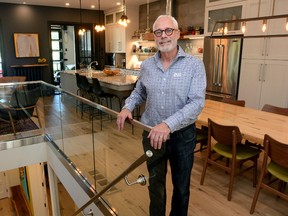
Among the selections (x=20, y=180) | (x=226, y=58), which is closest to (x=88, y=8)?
(x=226, y=58)

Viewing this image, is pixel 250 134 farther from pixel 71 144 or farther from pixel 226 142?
pixel 71 144

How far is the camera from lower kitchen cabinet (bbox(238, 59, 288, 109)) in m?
4.05

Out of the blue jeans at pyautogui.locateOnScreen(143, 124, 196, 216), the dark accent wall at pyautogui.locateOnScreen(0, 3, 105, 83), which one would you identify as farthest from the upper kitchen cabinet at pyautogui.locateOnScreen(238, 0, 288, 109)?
the dark accent wall at pyautogui.locateOnScreen(0, 3, 105, 83)

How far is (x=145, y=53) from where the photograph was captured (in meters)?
7.70

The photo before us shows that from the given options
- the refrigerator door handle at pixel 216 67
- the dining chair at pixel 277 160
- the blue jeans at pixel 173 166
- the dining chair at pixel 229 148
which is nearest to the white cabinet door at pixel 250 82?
the refrigerator door handle at pixel 216 67

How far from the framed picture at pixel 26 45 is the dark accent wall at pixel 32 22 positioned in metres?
0.12

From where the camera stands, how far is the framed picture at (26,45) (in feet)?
26.1

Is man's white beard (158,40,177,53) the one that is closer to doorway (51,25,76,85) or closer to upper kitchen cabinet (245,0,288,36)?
upper kitchen cabinet (245,0,288,36)

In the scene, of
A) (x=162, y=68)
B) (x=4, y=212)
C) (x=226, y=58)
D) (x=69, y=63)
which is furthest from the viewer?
(x=69, y=63)

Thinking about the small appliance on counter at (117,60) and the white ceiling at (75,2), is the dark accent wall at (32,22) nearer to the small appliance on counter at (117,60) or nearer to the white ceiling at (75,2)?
the white ceiling at (75,2)

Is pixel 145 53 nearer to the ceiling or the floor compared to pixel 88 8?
nearer to the floor

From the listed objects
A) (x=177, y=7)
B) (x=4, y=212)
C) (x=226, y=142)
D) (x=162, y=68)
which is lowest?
(x=4, y=212)

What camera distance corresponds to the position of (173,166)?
1.77 metres

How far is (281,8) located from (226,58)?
1201 millimetres
